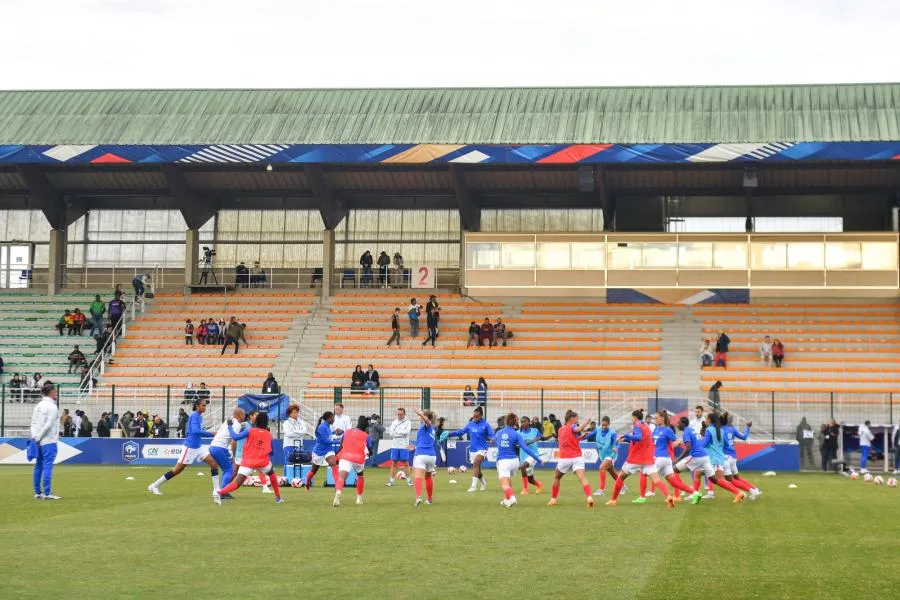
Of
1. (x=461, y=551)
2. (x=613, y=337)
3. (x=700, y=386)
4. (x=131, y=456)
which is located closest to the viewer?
(x=461, y=551)

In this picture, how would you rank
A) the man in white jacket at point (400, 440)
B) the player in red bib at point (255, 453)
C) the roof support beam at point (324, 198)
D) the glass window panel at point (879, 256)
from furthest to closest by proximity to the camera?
1. the roof support beam at point (324, 198)
2. the glass window panel at point (879, 256)
3. the man in white jacket at point (400, 440)
4. the player in red bib at point (255, 453)

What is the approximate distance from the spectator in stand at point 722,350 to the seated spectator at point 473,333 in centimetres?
879

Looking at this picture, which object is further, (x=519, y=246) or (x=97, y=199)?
(x=97, y=199)

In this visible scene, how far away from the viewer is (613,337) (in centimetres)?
4816

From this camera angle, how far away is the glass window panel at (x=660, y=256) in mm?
48969

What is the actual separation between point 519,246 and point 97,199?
18.9 m

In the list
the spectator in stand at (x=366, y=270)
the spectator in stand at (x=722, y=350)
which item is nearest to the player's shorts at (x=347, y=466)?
the spectator in stand at (x=722, y=350)

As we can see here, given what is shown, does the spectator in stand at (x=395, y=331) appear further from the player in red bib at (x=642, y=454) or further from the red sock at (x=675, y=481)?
the player in red bib at (x=642, y=454)

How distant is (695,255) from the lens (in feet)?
161

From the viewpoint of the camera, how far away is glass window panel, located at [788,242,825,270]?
48.1m

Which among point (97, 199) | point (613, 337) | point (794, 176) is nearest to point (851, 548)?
point (613, 337)

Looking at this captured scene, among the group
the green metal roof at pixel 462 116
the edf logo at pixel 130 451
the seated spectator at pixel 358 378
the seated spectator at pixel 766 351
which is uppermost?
the green metal roof at pixel 462 116

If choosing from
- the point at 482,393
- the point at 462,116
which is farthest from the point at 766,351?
the point at 462,116

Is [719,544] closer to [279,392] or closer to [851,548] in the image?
[851,548]
